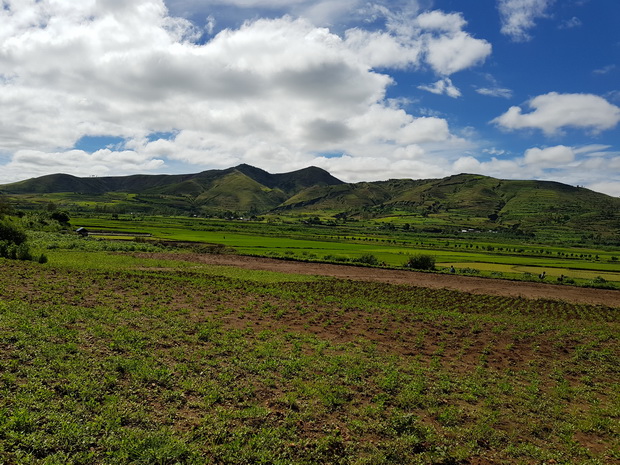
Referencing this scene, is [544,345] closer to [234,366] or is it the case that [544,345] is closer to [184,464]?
[234,366]

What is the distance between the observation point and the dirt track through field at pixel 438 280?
53344 millimetres

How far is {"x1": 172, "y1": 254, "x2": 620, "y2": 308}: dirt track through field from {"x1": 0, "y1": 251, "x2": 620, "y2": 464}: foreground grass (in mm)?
26618

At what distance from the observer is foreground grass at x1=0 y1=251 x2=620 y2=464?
1005 cm

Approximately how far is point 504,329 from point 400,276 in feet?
110

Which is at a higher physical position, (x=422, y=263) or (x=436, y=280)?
(x=422, y=263)

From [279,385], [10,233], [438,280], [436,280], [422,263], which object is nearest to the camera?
[279,385]

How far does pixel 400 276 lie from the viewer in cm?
6159

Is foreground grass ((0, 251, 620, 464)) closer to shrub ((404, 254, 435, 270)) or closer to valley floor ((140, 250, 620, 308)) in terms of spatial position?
valley floor ((140, 250, 620, 308))

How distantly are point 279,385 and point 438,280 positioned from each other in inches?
2055

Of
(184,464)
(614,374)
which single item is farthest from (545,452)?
(614,374)

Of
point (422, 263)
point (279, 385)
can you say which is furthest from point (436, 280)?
point (279, 385)

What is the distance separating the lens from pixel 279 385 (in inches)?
569

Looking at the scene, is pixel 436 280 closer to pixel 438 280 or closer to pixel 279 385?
pixel 438 280

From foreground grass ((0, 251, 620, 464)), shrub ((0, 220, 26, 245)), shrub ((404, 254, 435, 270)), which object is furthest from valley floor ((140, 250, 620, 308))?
foreground grass ((0, 251, 620, 464))
